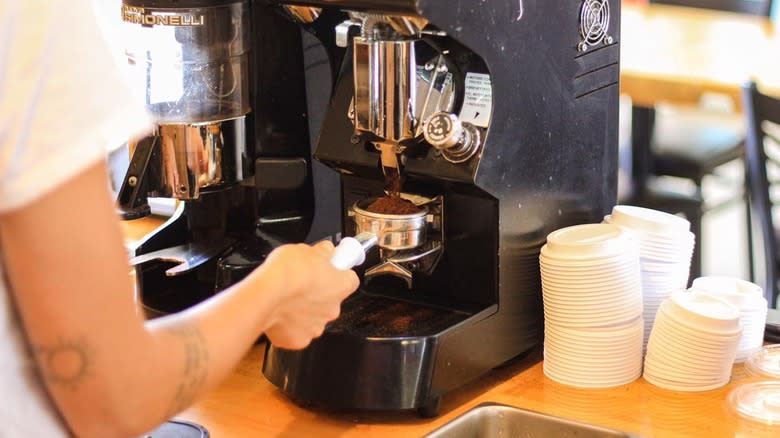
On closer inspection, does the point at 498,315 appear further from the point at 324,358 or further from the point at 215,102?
the point at 215,102

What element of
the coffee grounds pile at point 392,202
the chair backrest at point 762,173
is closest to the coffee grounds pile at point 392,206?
the coffee grounds pile at point 392,202

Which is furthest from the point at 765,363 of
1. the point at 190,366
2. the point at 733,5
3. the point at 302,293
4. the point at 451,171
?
the point at 733,5

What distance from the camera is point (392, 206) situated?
1.28m

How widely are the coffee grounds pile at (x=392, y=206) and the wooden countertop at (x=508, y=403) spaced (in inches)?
8.5

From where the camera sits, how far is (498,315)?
129 centimetres

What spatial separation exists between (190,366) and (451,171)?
47 cm

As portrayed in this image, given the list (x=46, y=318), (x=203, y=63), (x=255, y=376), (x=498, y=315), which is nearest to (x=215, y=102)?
(x=203, y=63)

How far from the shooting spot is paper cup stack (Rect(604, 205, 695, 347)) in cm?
131

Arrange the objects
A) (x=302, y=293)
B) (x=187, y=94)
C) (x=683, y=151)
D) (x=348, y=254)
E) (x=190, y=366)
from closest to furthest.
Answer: (x=190, y=366) → (x=302, y=293) → (x=348, y=254) → (x=187, y=94) → (x=683, y=151)

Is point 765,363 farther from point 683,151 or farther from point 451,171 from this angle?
point 683,151

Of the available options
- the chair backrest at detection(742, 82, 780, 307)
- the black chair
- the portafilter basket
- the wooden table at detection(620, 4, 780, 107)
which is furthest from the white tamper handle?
the black chair

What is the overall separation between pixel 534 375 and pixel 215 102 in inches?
20.6

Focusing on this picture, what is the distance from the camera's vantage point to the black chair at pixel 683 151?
351 centimetres

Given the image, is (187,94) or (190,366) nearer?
(190,366)
